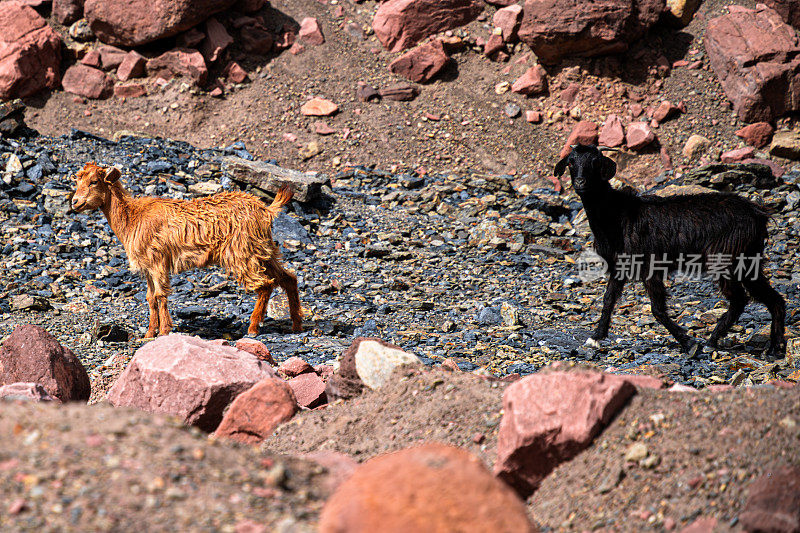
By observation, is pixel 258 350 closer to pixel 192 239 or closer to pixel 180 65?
pixel 192 239

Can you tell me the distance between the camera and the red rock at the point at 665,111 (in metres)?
15.3

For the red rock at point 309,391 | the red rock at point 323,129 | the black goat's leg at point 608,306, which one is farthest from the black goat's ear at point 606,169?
the red rock at point 323,129

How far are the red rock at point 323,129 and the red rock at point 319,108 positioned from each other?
0.30m

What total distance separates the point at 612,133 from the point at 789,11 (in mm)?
4953

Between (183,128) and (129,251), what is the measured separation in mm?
8477

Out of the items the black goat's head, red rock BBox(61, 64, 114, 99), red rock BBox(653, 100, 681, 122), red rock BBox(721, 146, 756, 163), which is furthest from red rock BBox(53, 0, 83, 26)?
red rock BBox(721, 146, 756, 163)

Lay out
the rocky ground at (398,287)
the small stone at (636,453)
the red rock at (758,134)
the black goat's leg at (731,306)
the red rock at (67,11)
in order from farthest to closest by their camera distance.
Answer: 1. the red rock at (67,11)
2. the red rock at (758,134)
3. the black goat's leg at (731,306)
4. the small stone at (636,453)
5. the rocky ground at (398,287)

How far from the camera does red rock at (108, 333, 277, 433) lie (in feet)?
15.9

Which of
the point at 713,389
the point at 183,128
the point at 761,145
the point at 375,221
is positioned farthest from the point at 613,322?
the point at 183,128

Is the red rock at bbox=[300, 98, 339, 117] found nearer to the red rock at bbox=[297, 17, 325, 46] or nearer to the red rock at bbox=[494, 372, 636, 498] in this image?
the red rock at bbox=[297, 17, 325, 46]

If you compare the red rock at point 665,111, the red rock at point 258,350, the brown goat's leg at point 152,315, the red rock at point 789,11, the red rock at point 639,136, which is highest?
the red rock at point 789,11

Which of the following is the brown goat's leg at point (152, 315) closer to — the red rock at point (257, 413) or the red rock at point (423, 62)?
the red rock at point (257, 413)

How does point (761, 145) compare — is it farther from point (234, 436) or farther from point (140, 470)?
point (140, 470)

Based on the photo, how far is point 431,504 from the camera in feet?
7.88
